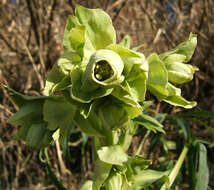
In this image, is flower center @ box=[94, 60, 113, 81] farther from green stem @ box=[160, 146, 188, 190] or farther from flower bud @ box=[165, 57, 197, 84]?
green stem @ box=[160, 146, 188, 190]

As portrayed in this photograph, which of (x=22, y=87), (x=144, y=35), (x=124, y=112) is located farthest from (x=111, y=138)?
(x=144, y=35)

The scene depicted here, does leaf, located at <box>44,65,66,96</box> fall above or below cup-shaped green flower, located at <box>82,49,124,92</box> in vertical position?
below

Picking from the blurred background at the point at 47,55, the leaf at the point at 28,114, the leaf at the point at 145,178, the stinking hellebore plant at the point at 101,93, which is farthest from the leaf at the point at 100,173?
the blurred background at the point at 47,55

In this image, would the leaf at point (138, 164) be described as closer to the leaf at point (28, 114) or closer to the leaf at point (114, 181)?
the leaf at point (114, 181)

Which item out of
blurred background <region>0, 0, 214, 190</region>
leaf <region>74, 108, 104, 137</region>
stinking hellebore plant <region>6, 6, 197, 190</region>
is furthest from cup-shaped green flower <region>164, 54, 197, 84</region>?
blurred background <region>0, 0, 214, 190</region>

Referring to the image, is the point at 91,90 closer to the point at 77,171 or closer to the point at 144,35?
the point at 77,171

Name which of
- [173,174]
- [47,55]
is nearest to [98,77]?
[173,174]

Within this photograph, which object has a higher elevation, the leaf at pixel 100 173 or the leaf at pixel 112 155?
the leaf at pixel 112 155

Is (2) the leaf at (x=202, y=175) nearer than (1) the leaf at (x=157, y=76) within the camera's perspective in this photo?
No
